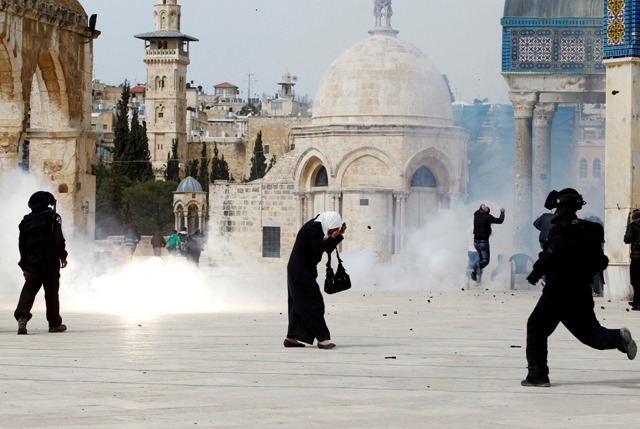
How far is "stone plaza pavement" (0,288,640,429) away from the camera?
6754mm

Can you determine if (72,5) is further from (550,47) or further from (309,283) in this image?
(309,283)

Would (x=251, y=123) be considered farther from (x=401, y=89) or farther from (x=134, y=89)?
(x=401, y=89)

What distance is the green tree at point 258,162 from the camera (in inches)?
3925

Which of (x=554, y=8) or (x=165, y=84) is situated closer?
(x=554, y=8)

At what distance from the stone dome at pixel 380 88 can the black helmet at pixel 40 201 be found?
2962cm

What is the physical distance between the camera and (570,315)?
28.3 ft

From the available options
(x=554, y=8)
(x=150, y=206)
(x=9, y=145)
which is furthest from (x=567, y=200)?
(x=150, y=206)

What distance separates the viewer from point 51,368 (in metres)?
9.05

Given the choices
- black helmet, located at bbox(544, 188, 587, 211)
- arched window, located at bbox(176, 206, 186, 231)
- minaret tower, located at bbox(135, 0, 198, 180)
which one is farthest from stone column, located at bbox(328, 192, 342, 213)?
minaret tower, located at bbox(135, 0, 198, 180)

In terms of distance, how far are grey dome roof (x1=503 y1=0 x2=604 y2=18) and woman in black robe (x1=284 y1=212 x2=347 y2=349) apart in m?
13.3

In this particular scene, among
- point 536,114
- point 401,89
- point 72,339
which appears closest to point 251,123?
point 401,89

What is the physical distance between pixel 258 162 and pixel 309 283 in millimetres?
93495

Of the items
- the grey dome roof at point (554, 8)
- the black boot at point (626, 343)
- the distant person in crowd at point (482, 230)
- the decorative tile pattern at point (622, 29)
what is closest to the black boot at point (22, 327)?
the black boot at point (626, 343)

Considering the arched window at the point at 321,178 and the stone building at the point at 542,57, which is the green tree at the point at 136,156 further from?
the stone building at the point at 542,57
